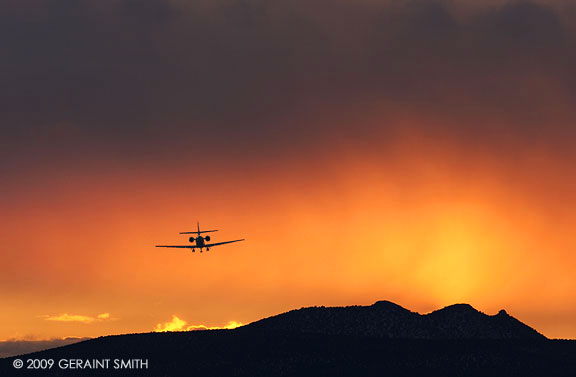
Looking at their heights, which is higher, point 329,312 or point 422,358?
point 329,312

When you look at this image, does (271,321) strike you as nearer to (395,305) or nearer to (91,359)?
(395,305)

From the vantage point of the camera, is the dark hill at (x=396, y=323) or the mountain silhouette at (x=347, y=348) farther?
the dark hill at (x=396, y=323)

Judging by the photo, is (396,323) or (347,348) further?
(396,323)

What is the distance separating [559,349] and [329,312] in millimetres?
41049

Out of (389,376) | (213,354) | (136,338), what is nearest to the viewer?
(389,376)

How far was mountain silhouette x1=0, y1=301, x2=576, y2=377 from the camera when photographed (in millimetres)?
133625

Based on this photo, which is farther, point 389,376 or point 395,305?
point 395,305

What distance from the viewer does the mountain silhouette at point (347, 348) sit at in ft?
438

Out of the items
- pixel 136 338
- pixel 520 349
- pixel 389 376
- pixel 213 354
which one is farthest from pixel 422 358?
pixel 136 338

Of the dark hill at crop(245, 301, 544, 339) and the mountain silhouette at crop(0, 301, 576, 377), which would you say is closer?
the mountain silhouette at crop(0, 301, 576, 377)

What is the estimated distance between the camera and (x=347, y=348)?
142 meters

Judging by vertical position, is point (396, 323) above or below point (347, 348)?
above

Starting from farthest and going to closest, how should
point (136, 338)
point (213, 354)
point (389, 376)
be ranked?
point (136, 338)
point (213, 354)
point (389, 376)

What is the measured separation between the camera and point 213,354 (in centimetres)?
14188
